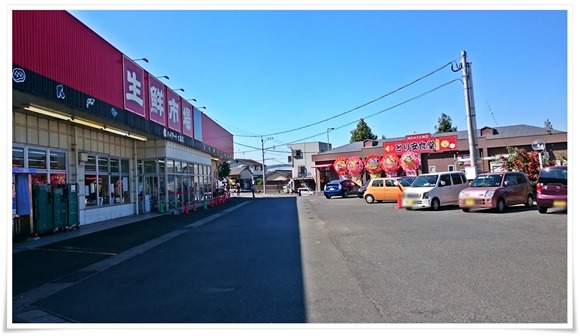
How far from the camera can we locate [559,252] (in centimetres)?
745

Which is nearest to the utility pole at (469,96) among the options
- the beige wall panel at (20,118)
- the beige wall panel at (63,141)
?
the beige wall panel at (63,141)

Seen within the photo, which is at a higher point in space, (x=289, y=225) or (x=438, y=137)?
(x=438, y=137)

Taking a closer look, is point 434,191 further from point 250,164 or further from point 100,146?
point 250,164

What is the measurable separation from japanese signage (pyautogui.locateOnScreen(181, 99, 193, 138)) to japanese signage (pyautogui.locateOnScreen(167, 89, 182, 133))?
31.3 inches

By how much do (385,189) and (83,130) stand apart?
16.6 metres

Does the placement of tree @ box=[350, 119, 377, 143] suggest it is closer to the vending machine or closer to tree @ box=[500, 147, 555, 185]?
tree @ box=[500, 147, 555, 185]

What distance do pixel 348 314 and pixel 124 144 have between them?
17363mm

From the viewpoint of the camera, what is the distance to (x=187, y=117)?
2470cm

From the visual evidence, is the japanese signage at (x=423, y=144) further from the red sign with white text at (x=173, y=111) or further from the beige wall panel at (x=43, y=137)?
the beige wall panel at (x=43, y=137)

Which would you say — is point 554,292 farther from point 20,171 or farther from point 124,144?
point 124,144

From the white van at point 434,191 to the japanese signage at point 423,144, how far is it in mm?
21780

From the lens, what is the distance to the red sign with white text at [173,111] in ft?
69.1

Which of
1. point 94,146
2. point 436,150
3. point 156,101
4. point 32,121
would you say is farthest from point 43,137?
point 436,150

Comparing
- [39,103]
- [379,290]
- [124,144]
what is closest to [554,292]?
[379,290]
